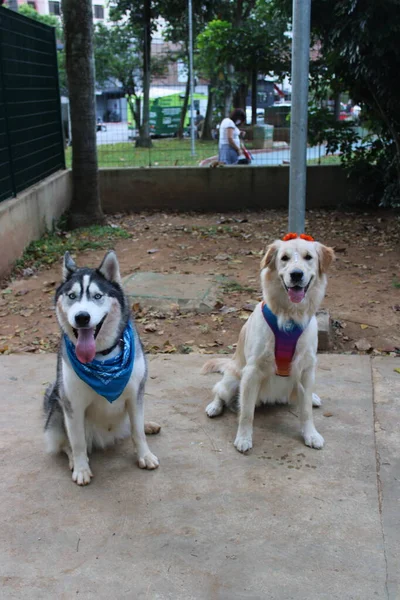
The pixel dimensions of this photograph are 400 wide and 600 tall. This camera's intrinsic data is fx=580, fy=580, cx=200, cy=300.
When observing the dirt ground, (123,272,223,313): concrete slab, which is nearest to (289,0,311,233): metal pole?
the dirt ground

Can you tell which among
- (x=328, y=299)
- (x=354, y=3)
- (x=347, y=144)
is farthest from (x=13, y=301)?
(x=347, y=144)

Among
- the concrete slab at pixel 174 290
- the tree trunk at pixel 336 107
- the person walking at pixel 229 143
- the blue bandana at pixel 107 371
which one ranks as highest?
the tree trunk at pixel 336 107

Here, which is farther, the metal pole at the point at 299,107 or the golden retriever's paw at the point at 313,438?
the metal pole at the point at 299,107

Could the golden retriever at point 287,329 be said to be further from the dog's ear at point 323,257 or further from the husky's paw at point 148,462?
the husky's paw at point 148,462

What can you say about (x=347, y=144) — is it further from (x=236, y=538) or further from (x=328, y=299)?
(x=236, y=538)

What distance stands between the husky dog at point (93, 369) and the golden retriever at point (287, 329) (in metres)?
0.69

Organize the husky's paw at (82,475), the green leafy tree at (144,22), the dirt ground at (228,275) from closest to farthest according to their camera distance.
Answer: the husky's paw at (82,475) < the dirt ground at (228,275) < the green leafy tree at (144,22)

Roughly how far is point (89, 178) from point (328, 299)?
18.0ft

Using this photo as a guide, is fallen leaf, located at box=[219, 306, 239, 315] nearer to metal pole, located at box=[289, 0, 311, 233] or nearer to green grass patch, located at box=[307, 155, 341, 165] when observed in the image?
metal pole, located at box=[289, 0, 311, 233]

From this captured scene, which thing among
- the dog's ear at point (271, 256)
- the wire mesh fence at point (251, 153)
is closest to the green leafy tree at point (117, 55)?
the wire mesh fence at point (251, 153)

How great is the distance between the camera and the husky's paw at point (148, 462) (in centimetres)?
350

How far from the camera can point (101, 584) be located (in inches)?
103

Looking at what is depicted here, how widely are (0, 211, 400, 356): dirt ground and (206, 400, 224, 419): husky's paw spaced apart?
4.13 ft

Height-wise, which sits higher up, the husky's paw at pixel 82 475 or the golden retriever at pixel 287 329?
the golden retriever at pixel 287 329
